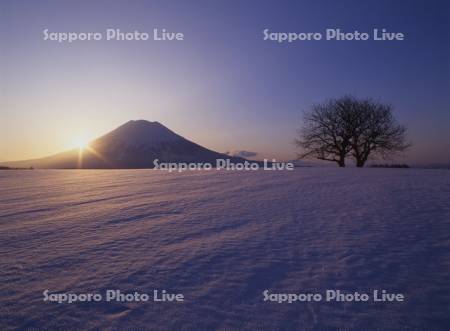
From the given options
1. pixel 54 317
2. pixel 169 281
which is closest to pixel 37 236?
pixel 54 317

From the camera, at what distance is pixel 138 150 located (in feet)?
159

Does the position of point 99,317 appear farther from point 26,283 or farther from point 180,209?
point 180,209

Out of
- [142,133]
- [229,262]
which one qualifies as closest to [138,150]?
[142,133]

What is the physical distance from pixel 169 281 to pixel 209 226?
1496mm

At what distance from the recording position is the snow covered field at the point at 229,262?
1.87 m

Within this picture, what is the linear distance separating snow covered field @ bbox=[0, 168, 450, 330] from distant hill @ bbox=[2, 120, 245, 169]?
3367cm

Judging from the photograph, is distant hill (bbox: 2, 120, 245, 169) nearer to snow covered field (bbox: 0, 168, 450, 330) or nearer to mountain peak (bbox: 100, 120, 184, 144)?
mountain peak (bbox: 100, 120, 184, 144)

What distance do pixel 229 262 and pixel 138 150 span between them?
48637 millimetres

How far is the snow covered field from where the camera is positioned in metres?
1.87

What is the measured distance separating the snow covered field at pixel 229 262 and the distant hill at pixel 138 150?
33.7m

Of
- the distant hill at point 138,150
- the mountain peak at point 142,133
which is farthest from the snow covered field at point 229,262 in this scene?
the mountain peak at point 142,133

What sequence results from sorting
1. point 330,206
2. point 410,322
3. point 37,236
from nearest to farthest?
point 410,322 < point 37,236 < point 330,206

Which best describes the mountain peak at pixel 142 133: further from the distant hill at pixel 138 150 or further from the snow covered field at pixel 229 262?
the snow covered field at pixel 229 262

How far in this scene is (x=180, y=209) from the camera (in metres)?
4.75
